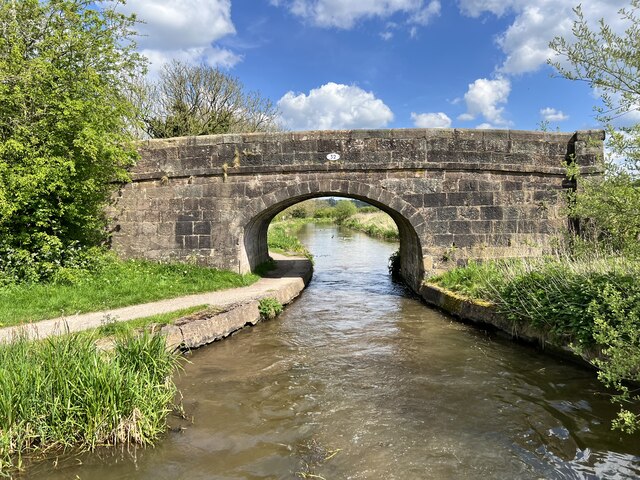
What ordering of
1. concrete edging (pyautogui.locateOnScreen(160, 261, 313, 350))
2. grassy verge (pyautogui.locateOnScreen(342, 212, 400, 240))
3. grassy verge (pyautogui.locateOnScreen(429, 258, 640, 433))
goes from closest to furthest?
grassy verge (pyautogui.locateOnScreen(429, 258, 640, 433)), concrete edging (pyautogui.locateOnScreen(160, 261, 313, 350)), grassy verge (pyautogui.locateOnScreen(342, 212, 400, 240))

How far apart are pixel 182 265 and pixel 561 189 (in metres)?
8.69

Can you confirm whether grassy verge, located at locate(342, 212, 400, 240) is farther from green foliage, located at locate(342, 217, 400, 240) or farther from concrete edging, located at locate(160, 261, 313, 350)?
concrete edging, located at locate(160, 261, 313, 350)

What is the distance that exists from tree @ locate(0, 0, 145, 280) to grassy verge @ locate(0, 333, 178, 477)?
4645 mm

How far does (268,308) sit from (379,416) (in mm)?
4169

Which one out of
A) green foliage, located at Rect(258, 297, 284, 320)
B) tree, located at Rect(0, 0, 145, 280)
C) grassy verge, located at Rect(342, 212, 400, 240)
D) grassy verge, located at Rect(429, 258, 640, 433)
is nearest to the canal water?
grassy verge, located at Rect(429, 258, 640, 433)

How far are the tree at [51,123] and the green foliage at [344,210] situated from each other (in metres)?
44.1

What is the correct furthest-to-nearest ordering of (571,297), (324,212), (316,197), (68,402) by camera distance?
(324,212), (316,197), (571,297), (68,402)

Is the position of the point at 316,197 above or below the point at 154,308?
above

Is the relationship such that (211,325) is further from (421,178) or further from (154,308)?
(421,178)

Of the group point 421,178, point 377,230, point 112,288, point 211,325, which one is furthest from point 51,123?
point 377,230

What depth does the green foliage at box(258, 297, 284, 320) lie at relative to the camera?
8250mm

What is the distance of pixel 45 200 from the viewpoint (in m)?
8.10

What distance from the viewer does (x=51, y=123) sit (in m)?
8.16

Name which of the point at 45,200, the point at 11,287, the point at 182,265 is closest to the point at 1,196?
the point at 45,200
